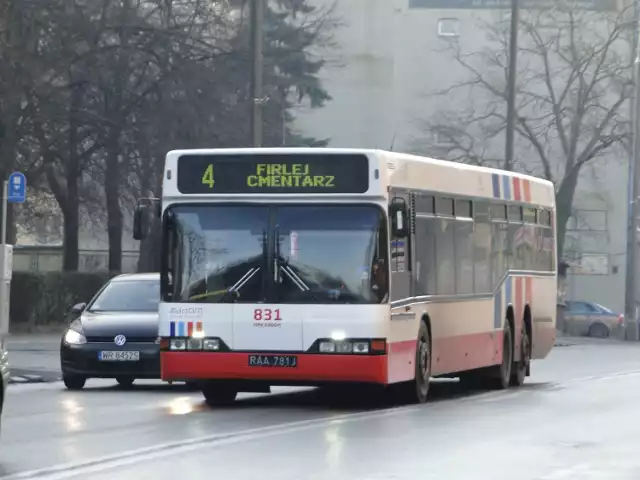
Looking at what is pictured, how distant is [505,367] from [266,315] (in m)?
6.42

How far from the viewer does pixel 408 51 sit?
252 feet

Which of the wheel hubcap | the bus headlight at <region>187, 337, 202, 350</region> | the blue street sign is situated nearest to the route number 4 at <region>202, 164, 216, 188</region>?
the bus headlight at <region>187, 337, 202, 350</region>

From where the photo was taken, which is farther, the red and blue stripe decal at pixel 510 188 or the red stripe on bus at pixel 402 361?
the red and blue stripe decal at pixel 510 188

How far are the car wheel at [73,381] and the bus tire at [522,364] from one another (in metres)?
5.78

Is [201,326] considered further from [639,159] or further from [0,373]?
[639,159]

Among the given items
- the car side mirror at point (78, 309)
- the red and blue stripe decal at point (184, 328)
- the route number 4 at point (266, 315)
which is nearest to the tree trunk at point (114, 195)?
the car side mirror at point (78, 309)

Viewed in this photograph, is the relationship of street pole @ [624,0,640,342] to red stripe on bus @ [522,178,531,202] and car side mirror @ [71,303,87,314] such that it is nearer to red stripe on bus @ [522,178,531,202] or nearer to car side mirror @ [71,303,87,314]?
red stripe on bus @ [522,178,531,202]

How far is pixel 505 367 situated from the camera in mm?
23797

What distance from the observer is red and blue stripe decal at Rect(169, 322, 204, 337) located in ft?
60.0

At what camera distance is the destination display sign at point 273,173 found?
18.3m

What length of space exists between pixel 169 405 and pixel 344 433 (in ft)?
14.6

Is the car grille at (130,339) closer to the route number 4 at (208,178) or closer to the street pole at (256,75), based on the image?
the route number 4 at (208,178)

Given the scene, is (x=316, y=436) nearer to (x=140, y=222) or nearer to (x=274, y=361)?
(x=274, y=361)

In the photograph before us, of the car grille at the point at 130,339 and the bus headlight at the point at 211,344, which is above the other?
the bus headlight at the point at 211,344
